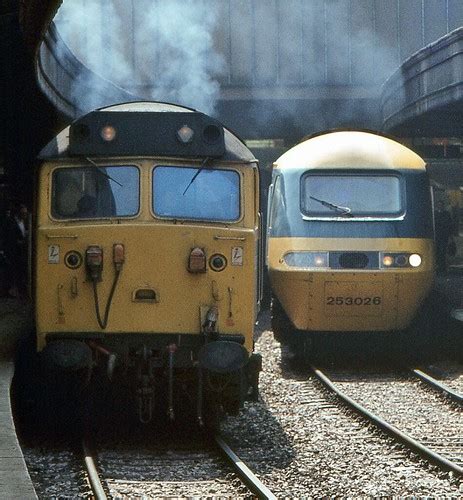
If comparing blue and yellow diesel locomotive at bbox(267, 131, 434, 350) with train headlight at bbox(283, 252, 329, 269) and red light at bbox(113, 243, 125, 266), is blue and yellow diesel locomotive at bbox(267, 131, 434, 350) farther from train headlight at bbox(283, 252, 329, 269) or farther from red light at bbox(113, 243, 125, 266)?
red light at bbox(113, 243, 125, 266)

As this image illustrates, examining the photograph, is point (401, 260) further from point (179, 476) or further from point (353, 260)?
point (179, 476)

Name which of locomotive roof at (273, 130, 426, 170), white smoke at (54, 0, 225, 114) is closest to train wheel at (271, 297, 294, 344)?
locomotive roof at (273, 130, 426, 170)

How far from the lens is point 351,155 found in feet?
48.4

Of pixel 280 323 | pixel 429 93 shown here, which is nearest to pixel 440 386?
pixel 280 323

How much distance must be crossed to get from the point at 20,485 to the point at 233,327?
3.24 meters

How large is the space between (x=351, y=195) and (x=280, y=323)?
209 centimetres

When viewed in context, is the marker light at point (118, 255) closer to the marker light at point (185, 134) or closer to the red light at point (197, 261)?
the red light at point (197, 261)

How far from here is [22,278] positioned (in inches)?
755

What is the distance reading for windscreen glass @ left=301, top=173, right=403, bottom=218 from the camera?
47.7ft

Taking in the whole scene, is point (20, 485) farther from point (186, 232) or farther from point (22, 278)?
point (22, 278)

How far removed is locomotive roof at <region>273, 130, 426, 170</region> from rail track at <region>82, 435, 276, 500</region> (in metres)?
5.57

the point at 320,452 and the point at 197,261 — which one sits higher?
the point at 197,261

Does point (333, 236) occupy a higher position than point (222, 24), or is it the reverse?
point (222, 24)

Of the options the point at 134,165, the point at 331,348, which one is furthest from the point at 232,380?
the point at 331,348
